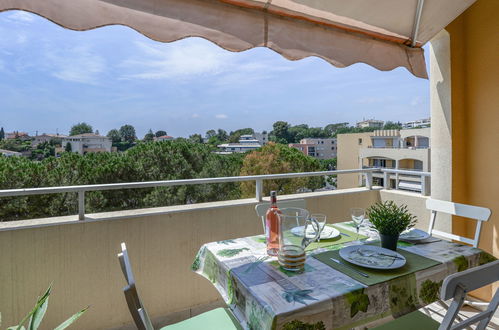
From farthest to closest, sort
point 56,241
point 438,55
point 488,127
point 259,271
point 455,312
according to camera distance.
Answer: point 438,55 < point 488,127 < point 56,241 < point 259,271 < point 455,312

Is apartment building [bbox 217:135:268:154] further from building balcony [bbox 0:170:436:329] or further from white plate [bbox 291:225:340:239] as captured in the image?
white plate [bbox 291:225:340:239]

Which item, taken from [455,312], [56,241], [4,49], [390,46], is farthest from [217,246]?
[4,49]

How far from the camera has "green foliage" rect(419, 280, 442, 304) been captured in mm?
1133

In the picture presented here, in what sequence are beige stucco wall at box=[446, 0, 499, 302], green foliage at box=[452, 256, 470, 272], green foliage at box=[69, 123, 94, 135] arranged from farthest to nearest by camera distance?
green foliage at box=[69, 123, 94, 135], beige stucco wall at box=[446, 0, 499, 302], green foliage at box=[452, 256, 470, 272]

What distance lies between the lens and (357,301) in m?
0.98

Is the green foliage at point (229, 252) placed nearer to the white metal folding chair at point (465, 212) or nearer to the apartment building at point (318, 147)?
the white metal folding chair at point (465, 212)

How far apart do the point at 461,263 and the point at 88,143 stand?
9.45 metres

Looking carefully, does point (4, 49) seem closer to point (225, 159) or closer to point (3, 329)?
point (225, 159)

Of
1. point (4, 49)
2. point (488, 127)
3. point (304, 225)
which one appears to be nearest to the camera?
point (304, 225)

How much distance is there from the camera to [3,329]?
1711 millimetres

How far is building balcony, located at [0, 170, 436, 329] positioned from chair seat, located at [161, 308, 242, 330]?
842mm

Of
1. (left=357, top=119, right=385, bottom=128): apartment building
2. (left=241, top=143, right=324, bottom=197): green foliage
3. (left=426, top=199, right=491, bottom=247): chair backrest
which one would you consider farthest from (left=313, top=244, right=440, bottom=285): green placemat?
(left=357, top=119, right=385, bottom=128): apartment building

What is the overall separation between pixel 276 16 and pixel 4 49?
769 inches

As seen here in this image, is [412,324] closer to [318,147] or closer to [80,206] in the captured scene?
[80,206]
